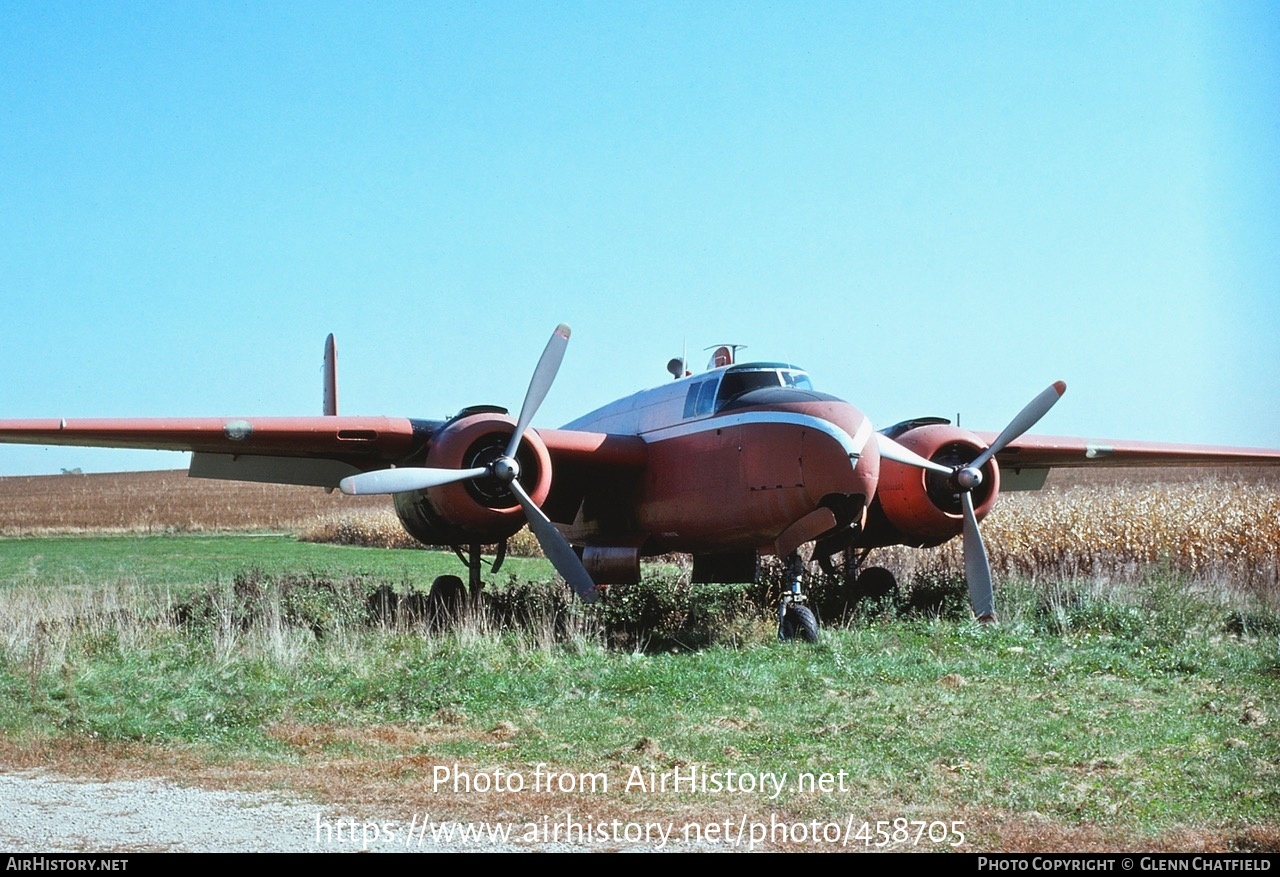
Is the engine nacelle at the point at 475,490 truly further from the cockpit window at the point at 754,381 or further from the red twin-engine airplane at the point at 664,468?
the cockpit window at the point at 754,381

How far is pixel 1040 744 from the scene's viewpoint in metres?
7.86

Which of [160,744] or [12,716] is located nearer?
[160,744]

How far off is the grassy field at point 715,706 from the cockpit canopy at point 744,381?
107 inches

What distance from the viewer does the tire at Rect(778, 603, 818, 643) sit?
12492 millimetres

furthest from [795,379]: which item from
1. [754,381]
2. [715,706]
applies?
[715,706]

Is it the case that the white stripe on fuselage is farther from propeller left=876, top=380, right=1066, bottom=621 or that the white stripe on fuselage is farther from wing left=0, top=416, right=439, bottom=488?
wing left=0, top=416, right=439, bottom=488

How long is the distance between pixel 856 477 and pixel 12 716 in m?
8.06

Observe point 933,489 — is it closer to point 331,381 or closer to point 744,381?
point 744,381

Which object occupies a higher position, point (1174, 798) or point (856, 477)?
point (856, 477)

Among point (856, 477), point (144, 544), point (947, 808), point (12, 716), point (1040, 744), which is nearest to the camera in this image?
point (947, 808)

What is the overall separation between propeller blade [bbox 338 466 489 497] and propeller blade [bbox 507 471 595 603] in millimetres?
590

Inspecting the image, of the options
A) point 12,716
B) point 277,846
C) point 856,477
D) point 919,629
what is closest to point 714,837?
point 277,846

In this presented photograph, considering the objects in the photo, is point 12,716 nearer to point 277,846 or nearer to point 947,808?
point 277,846

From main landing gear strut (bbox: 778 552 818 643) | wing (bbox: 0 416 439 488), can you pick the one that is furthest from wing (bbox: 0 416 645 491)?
main landing gear strut (bbox: 778 552 818 643)
